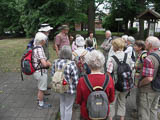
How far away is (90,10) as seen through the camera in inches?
711

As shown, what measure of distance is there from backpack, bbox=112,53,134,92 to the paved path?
40.2 inches

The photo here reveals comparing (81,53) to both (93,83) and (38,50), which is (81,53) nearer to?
(38,50)

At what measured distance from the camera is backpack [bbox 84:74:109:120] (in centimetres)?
211

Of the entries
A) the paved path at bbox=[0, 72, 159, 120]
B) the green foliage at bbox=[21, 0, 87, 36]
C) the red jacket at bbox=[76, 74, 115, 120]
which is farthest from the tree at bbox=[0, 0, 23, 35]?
the red jacket at bbox=[76, 74, 115, 120]

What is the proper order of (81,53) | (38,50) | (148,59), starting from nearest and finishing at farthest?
(148,59), (38,50), (81,53)

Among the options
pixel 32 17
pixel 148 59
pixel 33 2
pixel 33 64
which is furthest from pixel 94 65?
pixel 33 2

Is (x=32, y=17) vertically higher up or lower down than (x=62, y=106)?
higher up

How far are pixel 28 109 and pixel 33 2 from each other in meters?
16.0

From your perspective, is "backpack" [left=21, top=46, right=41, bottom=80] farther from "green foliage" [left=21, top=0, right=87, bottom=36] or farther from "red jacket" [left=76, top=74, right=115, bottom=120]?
"green foliage" [left=21, top=0, right=87, bottom=36]

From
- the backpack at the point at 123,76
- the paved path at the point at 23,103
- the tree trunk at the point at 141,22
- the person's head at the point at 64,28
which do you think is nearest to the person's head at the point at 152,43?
the backpack at the point at 123,76

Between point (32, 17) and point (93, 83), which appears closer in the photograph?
point (93, 83)

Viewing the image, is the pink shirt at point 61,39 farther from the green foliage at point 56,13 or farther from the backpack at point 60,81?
the green foliage at point 56,13

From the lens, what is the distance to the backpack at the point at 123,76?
115 inches

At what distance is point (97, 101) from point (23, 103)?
2.67 metres
